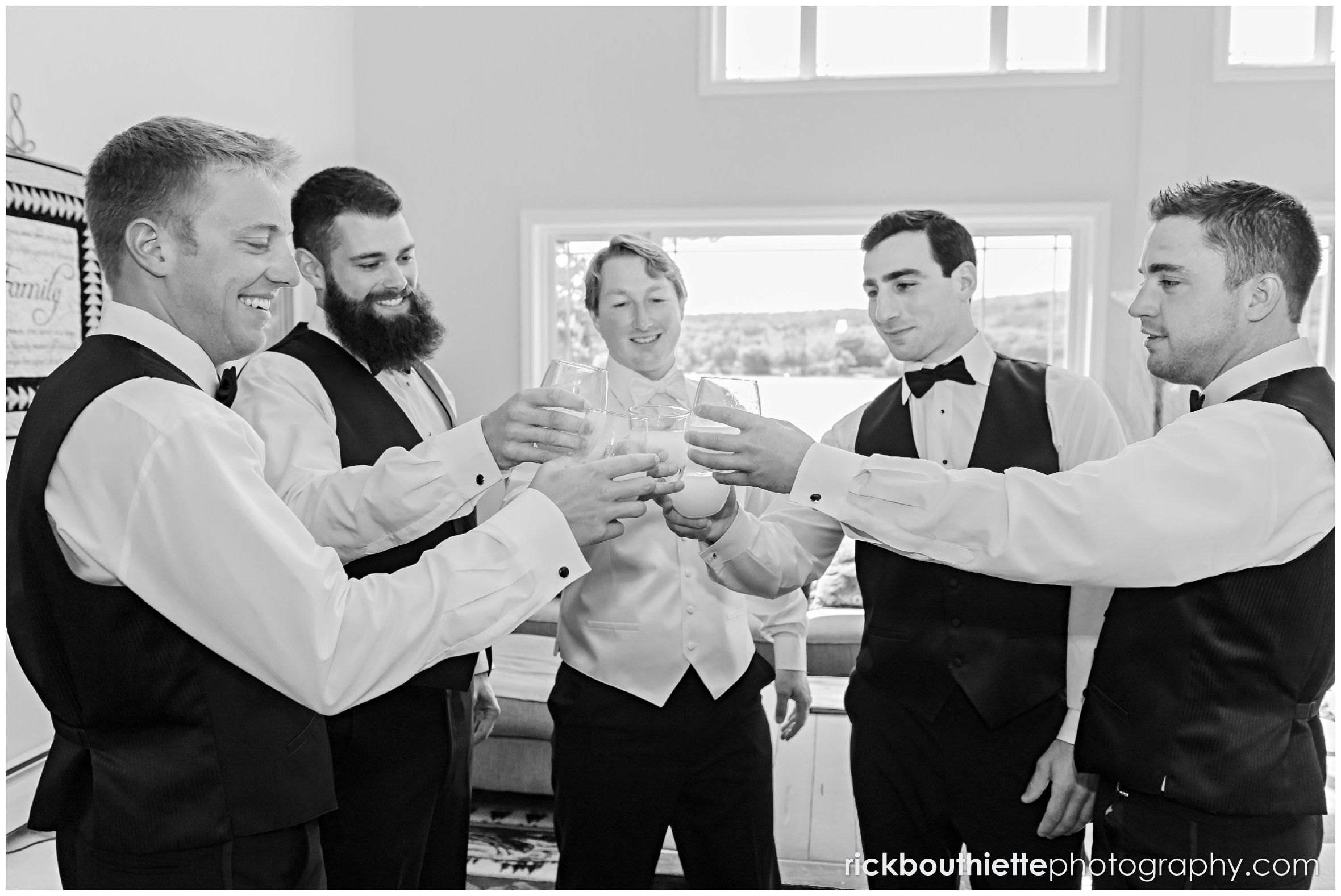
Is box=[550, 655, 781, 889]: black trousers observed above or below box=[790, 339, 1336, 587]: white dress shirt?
below

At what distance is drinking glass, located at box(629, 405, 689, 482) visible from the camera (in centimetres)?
149

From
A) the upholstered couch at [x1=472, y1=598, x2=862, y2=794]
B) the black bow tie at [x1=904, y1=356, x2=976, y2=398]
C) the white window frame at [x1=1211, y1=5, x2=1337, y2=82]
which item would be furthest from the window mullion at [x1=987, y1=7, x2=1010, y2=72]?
the black bow tie at [x1=904, y1=356, x2=976, y2=398]

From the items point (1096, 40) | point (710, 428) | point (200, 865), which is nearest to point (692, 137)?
point (1096, 40)

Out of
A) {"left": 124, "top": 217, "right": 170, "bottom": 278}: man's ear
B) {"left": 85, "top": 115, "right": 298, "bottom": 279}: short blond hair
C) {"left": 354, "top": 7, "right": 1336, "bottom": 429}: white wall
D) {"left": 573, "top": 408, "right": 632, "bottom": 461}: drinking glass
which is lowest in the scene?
{"left": 573, "top": 408, "right": 632, "bottom": 461}: drinking glass

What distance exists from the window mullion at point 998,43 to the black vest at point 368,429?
203 inches

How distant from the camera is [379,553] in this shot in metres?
1.87

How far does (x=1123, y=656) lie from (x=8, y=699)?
3704mm

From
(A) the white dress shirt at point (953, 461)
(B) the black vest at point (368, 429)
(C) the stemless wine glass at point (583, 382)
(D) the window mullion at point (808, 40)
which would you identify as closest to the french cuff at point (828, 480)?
(A) the white dress shirt at point (953, 461)

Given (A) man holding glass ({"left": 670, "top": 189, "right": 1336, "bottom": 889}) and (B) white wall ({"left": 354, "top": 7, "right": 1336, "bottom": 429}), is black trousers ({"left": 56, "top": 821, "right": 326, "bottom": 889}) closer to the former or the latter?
(A) man holding glass ({"left": 670, "top": 189, "right": 1336, "bottom": 889})

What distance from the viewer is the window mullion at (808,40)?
6160mm

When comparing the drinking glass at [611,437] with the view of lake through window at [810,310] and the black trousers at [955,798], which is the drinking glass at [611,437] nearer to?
the black trousers at [955,798]

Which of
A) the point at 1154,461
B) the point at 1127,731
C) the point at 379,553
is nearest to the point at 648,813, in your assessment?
the point at 379,553

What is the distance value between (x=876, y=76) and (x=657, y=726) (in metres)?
5.07

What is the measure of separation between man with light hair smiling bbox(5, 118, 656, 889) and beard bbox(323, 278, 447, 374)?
2.12 feet
